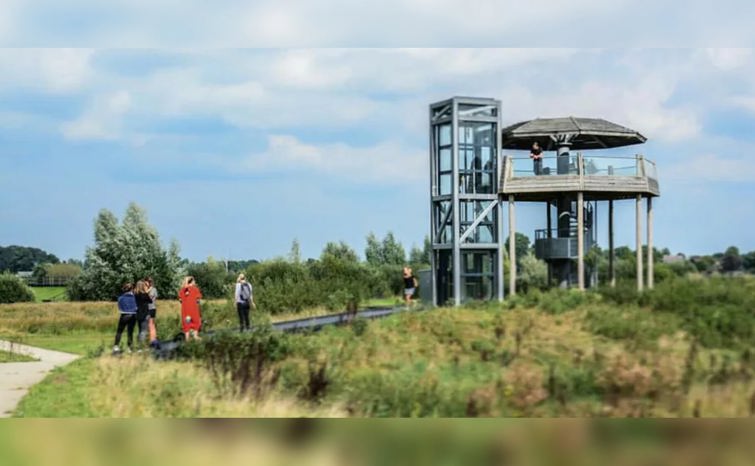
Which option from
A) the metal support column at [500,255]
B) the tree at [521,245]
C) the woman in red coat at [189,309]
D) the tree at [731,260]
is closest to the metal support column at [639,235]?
the tree at [731,260]

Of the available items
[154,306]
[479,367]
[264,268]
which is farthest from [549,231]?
[154,306]

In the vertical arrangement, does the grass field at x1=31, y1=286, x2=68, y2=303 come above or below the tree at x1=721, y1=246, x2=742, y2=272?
below

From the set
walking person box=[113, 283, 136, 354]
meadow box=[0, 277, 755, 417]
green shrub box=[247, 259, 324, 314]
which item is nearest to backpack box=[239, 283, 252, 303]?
green shrub box=[247, 259, 324, 314]

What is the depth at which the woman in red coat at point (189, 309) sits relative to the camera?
1238cm

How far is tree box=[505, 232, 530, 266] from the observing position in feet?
41.7

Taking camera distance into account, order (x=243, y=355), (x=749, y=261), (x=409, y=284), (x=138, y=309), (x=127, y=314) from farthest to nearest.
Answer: (x=409, y=284) → (x=138, y=309) → (x=127, y=314) → (x=243, y=355) → (x=749, y=261)

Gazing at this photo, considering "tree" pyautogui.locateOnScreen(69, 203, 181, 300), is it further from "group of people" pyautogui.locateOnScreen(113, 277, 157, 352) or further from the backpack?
the backpack

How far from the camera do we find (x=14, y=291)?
13109 millimetres

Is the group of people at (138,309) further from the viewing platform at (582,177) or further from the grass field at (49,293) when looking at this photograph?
the viewing platform at (582,177)

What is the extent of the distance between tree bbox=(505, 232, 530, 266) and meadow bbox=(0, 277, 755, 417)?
67 cm

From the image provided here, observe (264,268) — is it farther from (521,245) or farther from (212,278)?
(521,245)

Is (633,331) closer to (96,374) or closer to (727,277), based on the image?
(727,277)

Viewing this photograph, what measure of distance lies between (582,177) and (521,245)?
1.14m

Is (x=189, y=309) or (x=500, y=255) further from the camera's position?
(x=500, y=255)
